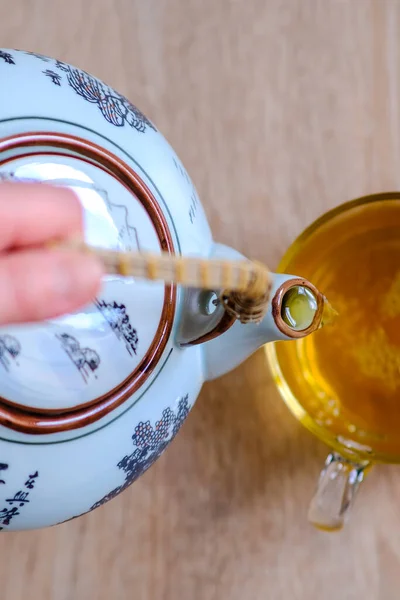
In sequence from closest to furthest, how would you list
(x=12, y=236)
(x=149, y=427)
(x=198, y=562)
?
(x=12, y=236)
(x=149, y=427)
(x=198, y=562)

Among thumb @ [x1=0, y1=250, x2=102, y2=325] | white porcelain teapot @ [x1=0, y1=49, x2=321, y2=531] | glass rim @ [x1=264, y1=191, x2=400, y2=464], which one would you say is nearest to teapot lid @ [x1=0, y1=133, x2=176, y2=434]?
white porcelain teapot @ [x1=0, y1=49, x2=321, y2=531]

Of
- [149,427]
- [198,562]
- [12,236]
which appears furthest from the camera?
[198,562]

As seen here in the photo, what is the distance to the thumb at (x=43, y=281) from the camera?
205 mm

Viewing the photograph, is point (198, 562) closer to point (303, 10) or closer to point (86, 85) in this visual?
point (86, 85)

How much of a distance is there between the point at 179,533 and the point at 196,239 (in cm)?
32

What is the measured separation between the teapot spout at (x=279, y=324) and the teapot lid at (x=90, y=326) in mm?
55

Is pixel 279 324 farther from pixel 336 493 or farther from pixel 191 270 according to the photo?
pixel 336 493

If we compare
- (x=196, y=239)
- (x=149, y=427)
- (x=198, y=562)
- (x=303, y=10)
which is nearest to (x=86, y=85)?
(x=196, y=239)

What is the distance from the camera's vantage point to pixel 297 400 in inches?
22.2

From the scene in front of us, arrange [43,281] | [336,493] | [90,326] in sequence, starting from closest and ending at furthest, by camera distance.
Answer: [43,281]
[90,326]
[336,493]

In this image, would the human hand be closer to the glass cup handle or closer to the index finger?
the index finger

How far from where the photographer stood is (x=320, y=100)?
611mm

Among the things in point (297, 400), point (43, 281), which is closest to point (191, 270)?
point (43, 281)

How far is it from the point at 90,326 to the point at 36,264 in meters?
0.13
